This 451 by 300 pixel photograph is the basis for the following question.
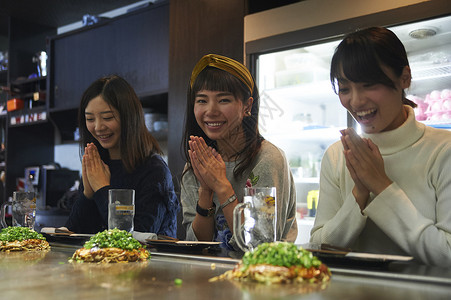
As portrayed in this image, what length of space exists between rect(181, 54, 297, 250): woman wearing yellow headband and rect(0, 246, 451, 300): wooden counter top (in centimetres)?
49

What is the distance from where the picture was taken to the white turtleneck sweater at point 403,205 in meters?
1.22

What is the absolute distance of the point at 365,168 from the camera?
1300mm

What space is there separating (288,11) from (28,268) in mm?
2036

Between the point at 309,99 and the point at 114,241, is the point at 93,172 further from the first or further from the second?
the point at 309,99

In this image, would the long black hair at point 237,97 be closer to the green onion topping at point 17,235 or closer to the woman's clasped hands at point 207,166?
the woman's clasped hands at point 207,166

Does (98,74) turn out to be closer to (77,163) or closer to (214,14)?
(77,163)

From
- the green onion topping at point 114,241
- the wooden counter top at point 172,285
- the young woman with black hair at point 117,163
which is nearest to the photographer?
the wooden counter top at point 172,285

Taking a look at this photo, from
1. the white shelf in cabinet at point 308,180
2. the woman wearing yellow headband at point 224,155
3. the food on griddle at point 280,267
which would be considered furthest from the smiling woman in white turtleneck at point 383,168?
the white shelf in cabinet at point 308,180

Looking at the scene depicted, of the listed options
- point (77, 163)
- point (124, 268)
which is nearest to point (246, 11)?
point (124, 268)

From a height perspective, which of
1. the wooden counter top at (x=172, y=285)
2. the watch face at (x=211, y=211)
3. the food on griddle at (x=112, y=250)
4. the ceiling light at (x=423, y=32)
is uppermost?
the ceiling light at (x=423, y=32)

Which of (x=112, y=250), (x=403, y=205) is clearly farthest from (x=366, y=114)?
(x=112, y=250)

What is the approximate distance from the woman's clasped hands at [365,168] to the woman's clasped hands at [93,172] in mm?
1043

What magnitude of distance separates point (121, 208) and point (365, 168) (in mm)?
681

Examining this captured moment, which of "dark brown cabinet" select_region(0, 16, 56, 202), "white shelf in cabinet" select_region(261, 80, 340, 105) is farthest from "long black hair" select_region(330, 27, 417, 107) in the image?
"dark brown cabinet" select_region(0, 16, 56, 202)
